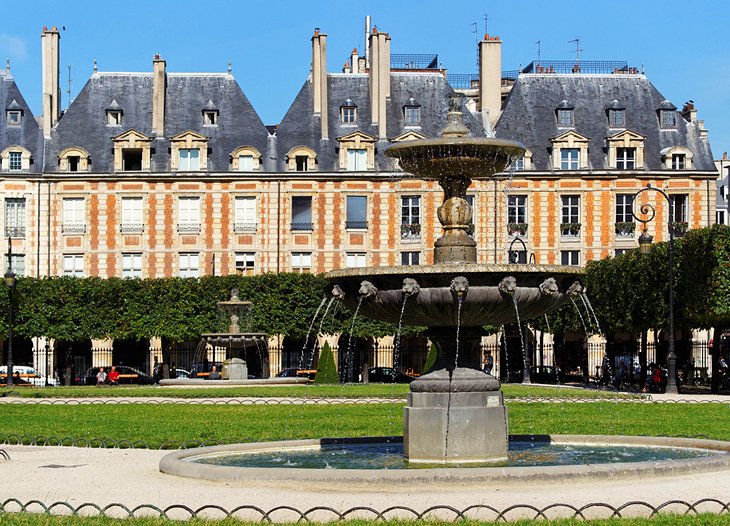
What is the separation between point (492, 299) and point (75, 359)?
151ft

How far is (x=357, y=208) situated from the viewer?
58875 mm

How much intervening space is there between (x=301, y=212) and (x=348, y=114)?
16.0ft

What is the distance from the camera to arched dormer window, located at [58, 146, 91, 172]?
57.9m

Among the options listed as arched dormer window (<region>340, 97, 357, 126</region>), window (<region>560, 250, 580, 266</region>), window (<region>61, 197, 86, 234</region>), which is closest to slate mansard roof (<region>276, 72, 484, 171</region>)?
arched dormer window (<region>340, 97, 357, 126</region>)

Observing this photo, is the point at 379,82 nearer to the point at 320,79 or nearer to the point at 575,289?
the point at 320,79

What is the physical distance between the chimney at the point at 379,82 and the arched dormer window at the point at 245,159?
533 cm

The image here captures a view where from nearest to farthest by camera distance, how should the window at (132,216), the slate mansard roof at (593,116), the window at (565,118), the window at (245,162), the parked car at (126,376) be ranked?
1. the parked car at (126,376)
2. the window at (132,216)
3. the window at (245,162)
4. the slate mansard roof at (593,116)
5. the window at (565,118)

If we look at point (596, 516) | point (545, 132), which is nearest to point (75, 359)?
point (545, 132)

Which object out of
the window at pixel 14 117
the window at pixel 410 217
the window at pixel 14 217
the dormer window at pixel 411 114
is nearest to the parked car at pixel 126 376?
the window at pixel 14 217

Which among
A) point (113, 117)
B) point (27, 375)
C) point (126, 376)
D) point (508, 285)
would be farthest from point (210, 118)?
point (508, 285)

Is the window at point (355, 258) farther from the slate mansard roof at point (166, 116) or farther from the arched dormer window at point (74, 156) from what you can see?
the arched dormer window at point (74, 156)

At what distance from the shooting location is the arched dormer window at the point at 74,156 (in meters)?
57.9

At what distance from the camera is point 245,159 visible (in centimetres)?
5866

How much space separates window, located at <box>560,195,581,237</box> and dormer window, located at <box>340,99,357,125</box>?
31.3ft
